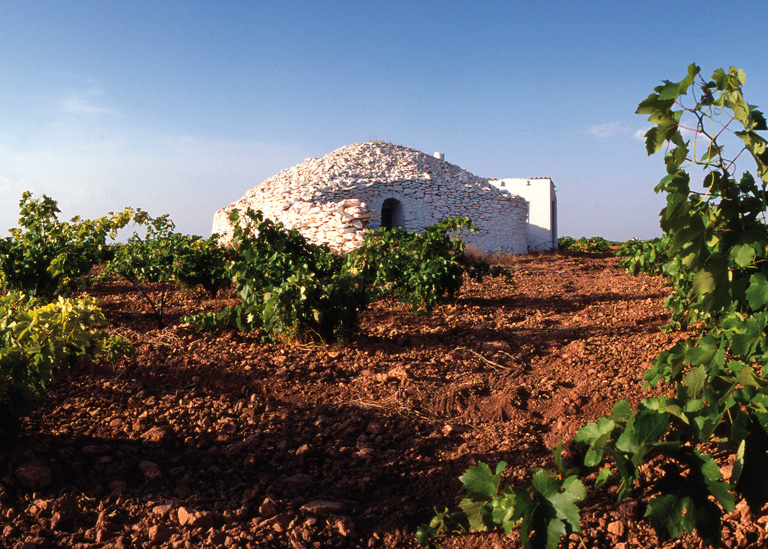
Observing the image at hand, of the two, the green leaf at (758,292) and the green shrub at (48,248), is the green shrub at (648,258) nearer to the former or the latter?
the green leaf at (758,292)

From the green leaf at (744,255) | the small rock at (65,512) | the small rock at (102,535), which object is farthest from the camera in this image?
the small rock at (65,512)

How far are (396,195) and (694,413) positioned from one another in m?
16.1

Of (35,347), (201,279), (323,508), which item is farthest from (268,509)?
(201,279)

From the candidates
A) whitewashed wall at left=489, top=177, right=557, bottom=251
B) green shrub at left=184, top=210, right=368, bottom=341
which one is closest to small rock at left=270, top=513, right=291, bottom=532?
green shrub at left=184, top=210, right=368, bottom=341

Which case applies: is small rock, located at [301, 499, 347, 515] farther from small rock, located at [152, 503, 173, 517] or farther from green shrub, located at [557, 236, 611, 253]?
green shrub, located at [557, 236, 611, 253]

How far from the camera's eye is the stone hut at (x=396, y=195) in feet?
54.8

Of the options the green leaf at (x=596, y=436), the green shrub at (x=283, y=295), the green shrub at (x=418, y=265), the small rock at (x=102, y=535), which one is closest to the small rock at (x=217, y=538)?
Result: the small rock at (x=102, y=535)

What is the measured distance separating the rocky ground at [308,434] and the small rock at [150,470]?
0.03 feet

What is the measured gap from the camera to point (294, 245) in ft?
18.6

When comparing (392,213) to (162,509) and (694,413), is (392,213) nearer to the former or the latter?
(162,509)

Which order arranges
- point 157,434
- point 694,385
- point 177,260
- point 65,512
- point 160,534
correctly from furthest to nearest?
point 177,260
point 157,434
point 65,512
point 160,534
point 694,385

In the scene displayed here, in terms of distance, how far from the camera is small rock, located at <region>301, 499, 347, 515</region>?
2.47 m

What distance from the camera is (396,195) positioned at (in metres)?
17.5

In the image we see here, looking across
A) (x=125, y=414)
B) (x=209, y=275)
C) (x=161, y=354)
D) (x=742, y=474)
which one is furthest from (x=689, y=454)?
(x=209, y=275)
